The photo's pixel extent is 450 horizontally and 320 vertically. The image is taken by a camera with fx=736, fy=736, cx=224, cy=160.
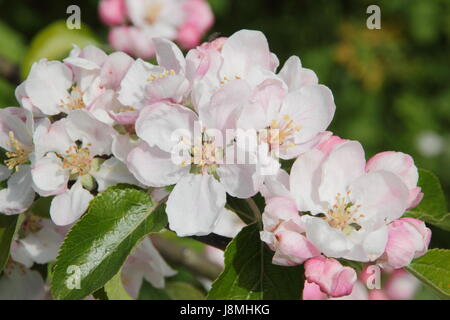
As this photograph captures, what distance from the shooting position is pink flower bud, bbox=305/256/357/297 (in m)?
0.83

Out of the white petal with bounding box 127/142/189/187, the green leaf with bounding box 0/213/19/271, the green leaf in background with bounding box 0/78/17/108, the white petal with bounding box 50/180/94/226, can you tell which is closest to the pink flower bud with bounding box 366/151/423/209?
the white petal with bounding box 127/142/189/187

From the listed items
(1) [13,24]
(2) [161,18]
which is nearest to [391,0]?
(2) [161,18]

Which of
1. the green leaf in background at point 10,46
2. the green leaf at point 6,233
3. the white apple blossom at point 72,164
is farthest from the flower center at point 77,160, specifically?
the green leaf in background at point 10,46

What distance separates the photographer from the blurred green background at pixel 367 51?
319 cm

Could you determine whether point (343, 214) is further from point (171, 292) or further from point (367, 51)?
point (367, 51)

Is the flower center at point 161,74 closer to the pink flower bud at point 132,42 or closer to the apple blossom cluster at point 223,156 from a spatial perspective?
the apple blossom cluster at point 223,156

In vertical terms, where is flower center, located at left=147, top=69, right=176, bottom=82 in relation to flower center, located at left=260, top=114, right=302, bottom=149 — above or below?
above

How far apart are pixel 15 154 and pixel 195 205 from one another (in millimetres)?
269

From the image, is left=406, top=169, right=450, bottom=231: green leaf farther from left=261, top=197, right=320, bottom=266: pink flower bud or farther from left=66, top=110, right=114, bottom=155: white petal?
left=66, top=110, right=114, bottom=155: white petal

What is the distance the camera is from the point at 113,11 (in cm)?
211

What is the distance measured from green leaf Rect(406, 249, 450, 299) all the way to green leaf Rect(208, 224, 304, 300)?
144mm

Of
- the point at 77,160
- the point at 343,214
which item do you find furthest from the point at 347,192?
the point at 77,160
